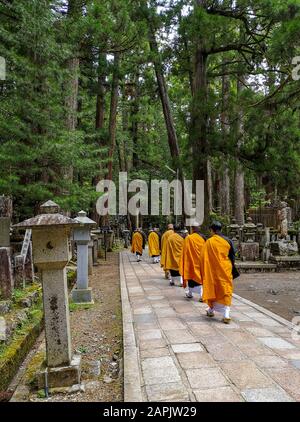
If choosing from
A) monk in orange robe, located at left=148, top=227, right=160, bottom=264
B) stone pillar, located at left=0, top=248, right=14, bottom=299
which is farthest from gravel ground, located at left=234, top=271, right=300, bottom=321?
stone pillar, located at left=0, top=248, right=14, bottom=299

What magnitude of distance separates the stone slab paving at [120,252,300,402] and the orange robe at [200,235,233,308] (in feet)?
1.29

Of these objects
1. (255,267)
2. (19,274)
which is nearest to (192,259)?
(19,274)

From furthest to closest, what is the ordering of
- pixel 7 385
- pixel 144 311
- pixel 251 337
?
pixel 144 311, pixel 251 337, pixel 7 385

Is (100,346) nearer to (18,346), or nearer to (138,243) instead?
(18,346)

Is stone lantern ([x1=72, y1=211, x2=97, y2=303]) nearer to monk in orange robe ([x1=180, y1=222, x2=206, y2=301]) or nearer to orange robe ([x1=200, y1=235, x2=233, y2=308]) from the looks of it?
monk in orange robe ([x1=180, y1=222, x2=206, y2=301])

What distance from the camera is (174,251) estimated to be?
31.8 feet

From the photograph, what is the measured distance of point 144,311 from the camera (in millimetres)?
6938

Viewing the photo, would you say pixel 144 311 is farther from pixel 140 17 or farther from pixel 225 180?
pixel 225 180

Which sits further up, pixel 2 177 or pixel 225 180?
pixel 225 180

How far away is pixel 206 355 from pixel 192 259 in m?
3.23

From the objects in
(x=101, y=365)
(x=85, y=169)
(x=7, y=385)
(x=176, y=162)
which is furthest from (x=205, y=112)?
(x=7, y=385)

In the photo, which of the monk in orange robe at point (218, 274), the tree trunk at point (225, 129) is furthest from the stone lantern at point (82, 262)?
the tree trunk at point (225, 129)

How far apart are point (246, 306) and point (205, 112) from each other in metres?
5.83

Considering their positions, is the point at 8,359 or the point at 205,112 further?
the point at 205,112
